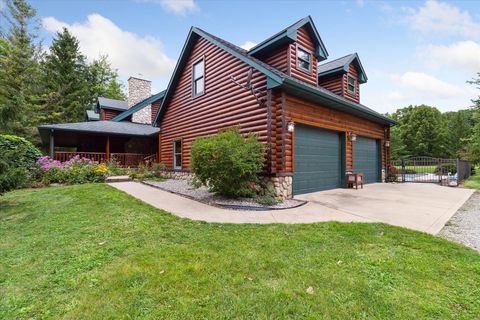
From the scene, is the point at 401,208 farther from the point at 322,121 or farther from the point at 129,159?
the point at 129,159

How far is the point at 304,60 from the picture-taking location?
9.02 meters

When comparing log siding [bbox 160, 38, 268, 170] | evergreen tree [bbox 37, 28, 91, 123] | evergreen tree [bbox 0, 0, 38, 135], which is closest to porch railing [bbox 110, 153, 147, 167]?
log siding [bbox 160, 38, 268, 170]

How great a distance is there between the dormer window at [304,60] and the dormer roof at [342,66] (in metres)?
2.62

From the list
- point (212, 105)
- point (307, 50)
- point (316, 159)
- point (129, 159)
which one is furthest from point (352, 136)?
point (129, 159)

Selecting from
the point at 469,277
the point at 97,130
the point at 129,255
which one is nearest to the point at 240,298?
the point at 129,255

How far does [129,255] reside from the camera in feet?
10.2

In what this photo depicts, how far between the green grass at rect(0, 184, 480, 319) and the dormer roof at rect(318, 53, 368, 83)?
9.03 metres

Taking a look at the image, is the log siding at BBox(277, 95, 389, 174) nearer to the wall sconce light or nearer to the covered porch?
the wall sconce light

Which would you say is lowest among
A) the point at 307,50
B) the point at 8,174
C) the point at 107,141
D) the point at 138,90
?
the point at 8,174

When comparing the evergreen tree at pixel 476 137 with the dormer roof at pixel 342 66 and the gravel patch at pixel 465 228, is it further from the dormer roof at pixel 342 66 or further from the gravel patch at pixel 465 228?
the gravel patch at pixel 465 228

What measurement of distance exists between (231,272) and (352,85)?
40.1 feet

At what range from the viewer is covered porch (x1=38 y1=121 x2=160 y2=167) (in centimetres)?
1359

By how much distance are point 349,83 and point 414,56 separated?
3255mm

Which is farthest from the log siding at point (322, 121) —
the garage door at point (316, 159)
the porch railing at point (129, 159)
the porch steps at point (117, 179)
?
the porch railing at point (129, 159)
